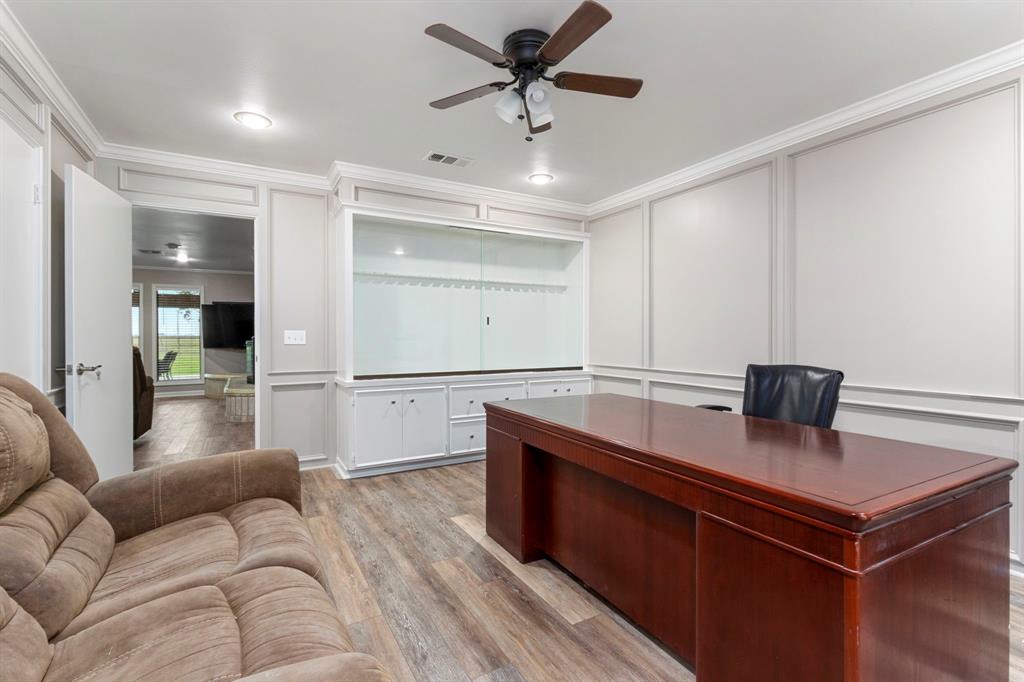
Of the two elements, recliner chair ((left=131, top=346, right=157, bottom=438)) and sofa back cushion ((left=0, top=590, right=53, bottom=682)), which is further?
recliner chair ((left=131, top=346, right=157, bottom=438))

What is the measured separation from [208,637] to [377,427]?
289 centimetres

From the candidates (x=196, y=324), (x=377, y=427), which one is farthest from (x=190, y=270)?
(x=377, y=427)

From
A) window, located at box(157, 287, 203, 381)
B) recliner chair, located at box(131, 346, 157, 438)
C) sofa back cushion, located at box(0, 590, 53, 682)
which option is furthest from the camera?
window, located at box(157, 287, 203, 381)

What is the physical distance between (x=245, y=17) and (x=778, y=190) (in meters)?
3.24

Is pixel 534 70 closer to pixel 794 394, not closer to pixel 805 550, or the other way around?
pixel 794 394

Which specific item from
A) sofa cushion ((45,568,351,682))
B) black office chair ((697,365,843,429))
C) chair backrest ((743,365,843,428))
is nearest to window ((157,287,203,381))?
sofa cushion ((45,568,351,682))

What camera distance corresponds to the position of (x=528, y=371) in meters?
4.86

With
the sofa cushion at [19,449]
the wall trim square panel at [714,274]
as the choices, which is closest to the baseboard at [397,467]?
the wall trim square panel at [714,274]

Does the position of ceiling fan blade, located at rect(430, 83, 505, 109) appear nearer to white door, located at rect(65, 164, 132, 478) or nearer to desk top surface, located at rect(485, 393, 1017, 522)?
desk top surface, located at rect(485, 393, 1017, 522)

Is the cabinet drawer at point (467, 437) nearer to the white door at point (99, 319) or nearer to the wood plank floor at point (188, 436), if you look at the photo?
the wood plank floor at point (188, 436)

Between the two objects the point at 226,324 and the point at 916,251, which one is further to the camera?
the point at 226,324

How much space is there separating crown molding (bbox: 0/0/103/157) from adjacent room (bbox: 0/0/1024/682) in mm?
25

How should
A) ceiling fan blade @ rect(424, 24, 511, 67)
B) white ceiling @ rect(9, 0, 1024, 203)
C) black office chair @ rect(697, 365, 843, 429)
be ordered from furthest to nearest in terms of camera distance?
1. black office chair @ rect(697, 365, 843, 429)
2. white ceiling @ rect(9, 0, 1024, 203)
3. ceiling fan blade @ rect(424, 24, 511, 67)

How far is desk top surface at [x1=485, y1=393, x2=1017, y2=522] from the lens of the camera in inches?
44.7
